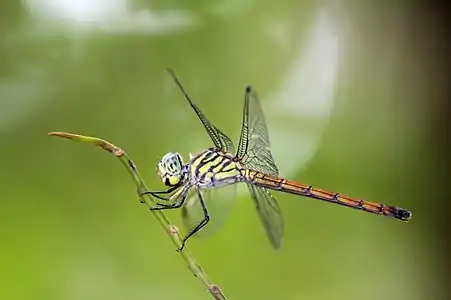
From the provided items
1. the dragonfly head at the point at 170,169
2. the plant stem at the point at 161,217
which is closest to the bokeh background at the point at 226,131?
the plant stem at the point at 161,217

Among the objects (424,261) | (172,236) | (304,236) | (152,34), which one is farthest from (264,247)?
(152,34)

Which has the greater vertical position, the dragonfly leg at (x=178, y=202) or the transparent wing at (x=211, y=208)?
the dragonfly leg at (x=178, y=202)

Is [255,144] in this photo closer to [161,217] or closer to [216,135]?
[216,135]

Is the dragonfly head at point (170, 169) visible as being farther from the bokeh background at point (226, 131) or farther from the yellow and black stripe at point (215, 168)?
the bokeh background at point (226, 131)

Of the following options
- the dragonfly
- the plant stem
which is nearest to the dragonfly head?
the dragonfly

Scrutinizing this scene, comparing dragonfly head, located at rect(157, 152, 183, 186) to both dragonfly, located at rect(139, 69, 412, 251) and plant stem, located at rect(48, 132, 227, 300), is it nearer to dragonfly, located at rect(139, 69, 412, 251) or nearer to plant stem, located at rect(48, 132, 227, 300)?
dragonfly, located at rect(139, 69, 412, 251)

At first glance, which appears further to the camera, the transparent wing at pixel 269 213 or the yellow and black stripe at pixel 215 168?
the transparent wing at pixel 269 213

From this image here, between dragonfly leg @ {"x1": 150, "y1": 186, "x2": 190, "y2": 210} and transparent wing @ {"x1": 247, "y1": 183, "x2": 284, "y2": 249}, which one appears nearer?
dragonfly leg @ {"x1": 150, "y1": 186, "x2": 190, "y2": 210}

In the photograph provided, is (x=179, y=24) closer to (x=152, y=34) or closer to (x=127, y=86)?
(x=152, y=34)
